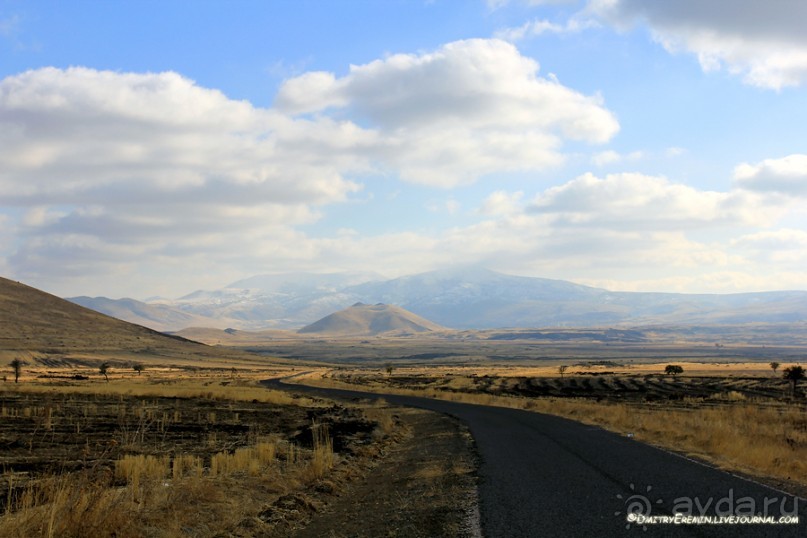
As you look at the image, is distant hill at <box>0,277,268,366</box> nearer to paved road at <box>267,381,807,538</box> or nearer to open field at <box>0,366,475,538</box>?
open field at <box>0,366,475,538</box>

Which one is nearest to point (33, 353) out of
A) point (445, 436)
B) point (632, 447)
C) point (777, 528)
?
point (445, 436)

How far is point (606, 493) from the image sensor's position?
1216 centimetres

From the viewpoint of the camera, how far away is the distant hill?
126 metres

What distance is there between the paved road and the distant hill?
392 ft

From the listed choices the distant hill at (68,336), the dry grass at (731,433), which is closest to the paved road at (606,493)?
the dry grass at (731,433)

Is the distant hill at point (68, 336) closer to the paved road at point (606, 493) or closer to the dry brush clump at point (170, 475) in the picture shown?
the dry brush clump at point (170, 475)

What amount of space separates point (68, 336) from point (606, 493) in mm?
155069

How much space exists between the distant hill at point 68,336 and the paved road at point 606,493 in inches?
4705

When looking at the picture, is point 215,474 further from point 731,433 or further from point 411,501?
point 731,433

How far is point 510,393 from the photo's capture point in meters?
62.3

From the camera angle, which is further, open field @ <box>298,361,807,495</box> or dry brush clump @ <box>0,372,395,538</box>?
open field @ <box>298,361,807,495</box>

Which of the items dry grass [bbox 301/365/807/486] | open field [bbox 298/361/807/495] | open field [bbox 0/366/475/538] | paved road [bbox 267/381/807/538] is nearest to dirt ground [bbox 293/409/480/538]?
open field [bbox 0/366/475/538]

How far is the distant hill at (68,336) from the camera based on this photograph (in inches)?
4953

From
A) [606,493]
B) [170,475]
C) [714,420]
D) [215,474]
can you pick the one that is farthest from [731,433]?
[170,475]
